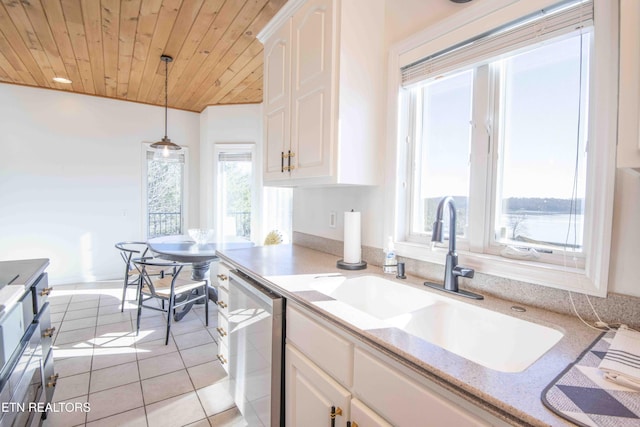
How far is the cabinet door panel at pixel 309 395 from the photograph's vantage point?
40.1 inches

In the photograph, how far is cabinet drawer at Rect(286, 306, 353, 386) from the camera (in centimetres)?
100

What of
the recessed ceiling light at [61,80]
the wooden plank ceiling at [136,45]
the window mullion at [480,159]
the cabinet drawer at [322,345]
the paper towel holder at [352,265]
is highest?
the recessed ceiling light at [61,80]

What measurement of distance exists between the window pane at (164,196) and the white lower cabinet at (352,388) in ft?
13.8

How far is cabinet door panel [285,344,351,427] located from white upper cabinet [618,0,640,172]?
95 cm

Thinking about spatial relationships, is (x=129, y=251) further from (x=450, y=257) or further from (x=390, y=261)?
(x=450, y=257)

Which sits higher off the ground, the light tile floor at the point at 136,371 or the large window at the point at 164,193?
the large window at the point at 164,193

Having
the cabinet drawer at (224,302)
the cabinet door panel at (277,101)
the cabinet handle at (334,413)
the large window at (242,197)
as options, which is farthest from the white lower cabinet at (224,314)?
the large window at (242,197)

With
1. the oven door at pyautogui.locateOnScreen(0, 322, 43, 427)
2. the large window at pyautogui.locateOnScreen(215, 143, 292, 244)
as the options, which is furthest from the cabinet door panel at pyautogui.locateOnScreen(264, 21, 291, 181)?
the large window at pyautogui.locateOnScreen(215, 143, 292, 244)

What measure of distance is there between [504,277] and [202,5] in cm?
248

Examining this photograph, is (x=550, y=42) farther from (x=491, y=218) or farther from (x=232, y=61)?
(x=232, y=61)

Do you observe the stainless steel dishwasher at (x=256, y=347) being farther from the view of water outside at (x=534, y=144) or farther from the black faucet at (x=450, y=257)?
the view of water outside at (x=534, y=144)

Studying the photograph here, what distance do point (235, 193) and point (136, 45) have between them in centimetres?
228

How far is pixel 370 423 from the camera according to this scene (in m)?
0.89

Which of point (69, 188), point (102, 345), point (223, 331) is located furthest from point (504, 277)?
point (69, 188)
